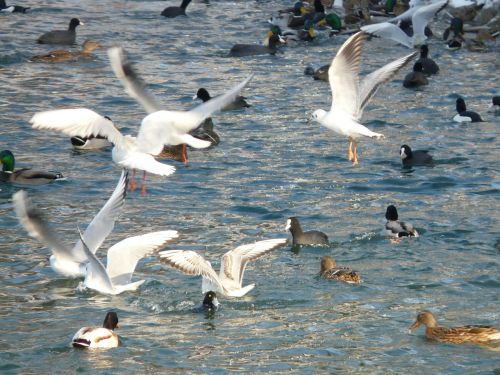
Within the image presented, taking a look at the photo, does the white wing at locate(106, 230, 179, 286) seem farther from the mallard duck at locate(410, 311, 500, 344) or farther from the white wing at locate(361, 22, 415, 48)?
the white wing at locate(361, 22, 415, 48)

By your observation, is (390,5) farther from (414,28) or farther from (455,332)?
(455,332)

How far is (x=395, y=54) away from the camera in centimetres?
3016

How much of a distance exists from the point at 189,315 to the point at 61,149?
28.7 feet

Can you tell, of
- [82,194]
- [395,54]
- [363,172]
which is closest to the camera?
[82,194]

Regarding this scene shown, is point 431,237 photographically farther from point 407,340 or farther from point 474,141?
point 474,141

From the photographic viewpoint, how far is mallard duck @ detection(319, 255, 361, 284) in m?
14.8

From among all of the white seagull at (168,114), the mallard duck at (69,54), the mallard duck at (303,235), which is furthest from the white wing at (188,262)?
the mallard duck at (69,54)

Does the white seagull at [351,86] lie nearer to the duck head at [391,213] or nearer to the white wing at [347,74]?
the white wing at [347,74]

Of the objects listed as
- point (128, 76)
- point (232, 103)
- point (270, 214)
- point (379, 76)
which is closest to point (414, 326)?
point (379, 76)

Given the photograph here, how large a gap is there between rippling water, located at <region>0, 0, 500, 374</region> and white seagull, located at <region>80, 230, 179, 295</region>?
17 cm

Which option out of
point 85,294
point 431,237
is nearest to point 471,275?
point 431,237

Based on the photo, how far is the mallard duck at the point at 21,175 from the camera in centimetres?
1981

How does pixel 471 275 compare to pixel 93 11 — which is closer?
pixel 471 275

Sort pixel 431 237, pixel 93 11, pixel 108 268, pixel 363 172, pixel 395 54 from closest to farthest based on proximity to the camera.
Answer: pixel 108 268, pixel 431 237, pixel 363 172, pixel 395 54, pixel 93 11
